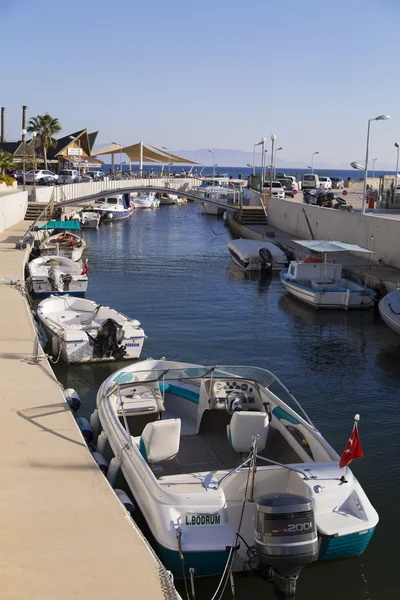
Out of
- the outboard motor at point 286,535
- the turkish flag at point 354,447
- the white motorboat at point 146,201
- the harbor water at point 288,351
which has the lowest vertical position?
the harbor water at point 288,351

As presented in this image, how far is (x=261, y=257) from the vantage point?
35.9 m

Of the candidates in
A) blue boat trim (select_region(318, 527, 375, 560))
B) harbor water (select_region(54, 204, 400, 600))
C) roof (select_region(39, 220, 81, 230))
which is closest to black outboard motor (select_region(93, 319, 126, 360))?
harbor water (select_region(54, 204, 400, 600))

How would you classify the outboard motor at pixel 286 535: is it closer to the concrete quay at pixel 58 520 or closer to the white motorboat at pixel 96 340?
the concrete quay at pixel 58 520

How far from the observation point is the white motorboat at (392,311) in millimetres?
22248

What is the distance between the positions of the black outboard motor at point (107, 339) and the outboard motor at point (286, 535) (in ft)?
35.7

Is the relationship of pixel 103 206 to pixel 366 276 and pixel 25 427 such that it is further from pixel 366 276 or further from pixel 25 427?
pixel 25 427

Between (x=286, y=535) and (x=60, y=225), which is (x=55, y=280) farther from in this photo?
(x=286, y=535)

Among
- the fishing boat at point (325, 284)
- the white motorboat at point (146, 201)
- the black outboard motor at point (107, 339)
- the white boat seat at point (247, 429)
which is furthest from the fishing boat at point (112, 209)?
the white boat seat at point (247, 429)

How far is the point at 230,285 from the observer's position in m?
32.7

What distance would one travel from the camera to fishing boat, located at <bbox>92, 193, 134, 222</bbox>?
196ft

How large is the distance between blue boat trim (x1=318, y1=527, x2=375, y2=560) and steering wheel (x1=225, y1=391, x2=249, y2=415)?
374 centimetres

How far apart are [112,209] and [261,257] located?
89.3ft

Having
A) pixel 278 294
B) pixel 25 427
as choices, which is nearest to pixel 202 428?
pixel 25 427

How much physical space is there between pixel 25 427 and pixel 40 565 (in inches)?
172
